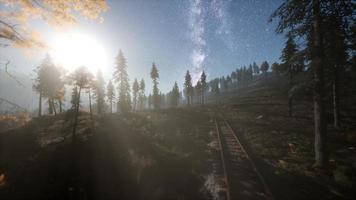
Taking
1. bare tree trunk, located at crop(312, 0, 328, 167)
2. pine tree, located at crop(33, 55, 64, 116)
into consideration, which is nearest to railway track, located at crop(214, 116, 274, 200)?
bare tree trunk, located at crop(312, 0, 328, 167)

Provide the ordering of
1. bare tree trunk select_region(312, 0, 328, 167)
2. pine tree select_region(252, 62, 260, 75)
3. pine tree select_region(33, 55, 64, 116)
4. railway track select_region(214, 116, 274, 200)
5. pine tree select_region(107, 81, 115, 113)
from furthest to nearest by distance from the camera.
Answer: pine tree select_region(252, 62, 260, 75), pine tree select_region(107, 81, 115, 113), pine tree select_region(33, 55, 64, 116), bare tree trunk select_region(312, 0, 328, 167), railway track select_region(214, 116, 274, 200)

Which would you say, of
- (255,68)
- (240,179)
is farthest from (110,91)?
(255,68)

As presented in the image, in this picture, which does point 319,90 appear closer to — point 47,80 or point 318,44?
point 318,44

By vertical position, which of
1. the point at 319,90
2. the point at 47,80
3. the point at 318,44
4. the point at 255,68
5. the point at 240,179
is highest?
the point at 255,68

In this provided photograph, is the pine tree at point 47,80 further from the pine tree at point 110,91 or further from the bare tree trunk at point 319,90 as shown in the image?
the bare tree trunk at point 319,90

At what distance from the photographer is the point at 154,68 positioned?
187 feet

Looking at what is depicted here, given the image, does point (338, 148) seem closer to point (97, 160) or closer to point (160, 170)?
point (160, 170)

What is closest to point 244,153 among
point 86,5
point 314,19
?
point 314,19

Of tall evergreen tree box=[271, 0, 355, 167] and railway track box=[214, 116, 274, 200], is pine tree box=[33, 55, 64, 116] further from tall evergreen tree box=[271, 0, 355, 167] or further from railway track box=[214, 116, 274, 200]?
tall evergreen tree box=[271, 0, 355, 167]

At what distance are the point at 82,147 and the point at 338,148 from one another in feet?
62.0

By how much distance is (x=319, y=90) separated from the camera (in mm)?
8078

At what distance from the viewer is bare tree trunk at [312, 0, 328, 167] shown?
7957 millimetres

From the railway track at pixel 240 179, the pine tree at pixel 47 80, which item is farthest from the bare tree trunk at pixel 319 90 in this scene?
the pine tree at pixel 47 80

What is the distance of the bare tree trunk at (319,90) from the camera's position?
313 inches
